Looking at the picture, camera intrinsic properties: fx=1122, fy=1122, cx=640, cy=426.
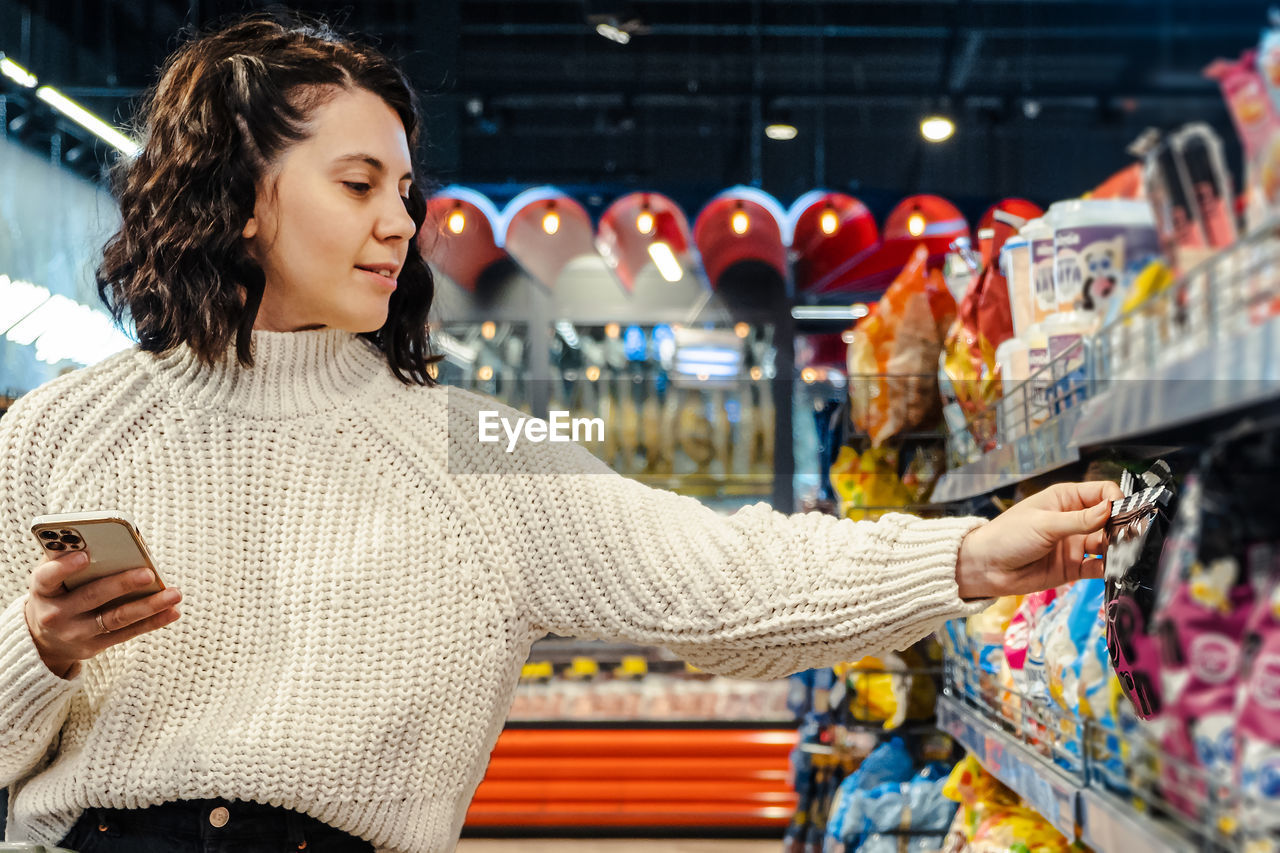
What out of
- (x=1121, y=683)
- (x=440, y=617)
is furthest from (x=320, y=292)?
(x=1121, y=683)

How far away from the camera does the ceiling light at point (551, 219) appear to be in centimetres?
508

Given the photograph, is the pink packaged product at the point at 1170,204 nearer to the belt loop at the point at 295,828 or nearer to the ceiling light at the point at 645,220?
the belt loop at the point at 295,828

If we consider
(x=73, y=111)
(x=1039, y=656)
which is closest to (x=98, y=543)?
(x=1039, y=656)

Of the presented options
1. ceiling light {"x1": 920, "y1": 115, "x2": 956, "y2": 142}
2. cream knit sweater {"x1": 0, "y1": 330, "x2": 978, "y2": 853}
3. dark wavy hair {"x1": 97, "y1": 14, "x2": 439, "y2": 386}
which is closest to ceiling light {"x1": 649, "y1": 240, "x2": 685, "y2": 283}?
ceiling light {"x1": 920, "y1": 115, "x2": 956, "y2": 142}

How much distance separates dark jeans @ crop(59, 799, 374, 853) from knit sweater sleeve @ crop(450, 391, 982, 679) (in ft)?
1.03

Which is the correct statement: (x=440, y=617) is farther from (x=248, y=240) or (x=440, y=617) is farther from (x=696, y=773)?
(x=696, y=773)

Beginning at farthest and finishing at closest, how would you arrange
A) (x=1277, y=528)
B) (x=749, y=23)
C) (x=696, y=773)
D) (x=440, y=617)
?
(x=749, y=23) < (x=696, y=773) < (x=440, y=617) < (x=1277, y=528)

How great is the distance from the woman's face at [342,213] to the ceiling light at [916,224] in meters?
4.07

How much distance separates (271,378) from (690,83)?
5.40 meters

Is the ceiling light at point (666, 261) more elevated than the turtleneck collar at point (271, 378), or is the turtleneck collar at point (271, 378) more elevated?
the ceiling light at point (666, 261)

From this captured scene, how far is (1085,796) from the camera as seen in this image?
89cm

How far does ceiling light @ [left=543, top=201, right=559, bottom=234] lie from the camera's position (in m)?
5.08

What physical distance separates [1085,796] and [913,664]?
111 cm

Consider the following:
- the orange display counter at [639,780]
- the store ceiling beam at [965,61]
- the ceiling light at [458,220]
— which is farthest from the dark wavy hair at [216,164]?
the store ceiling beam at [965,61]
